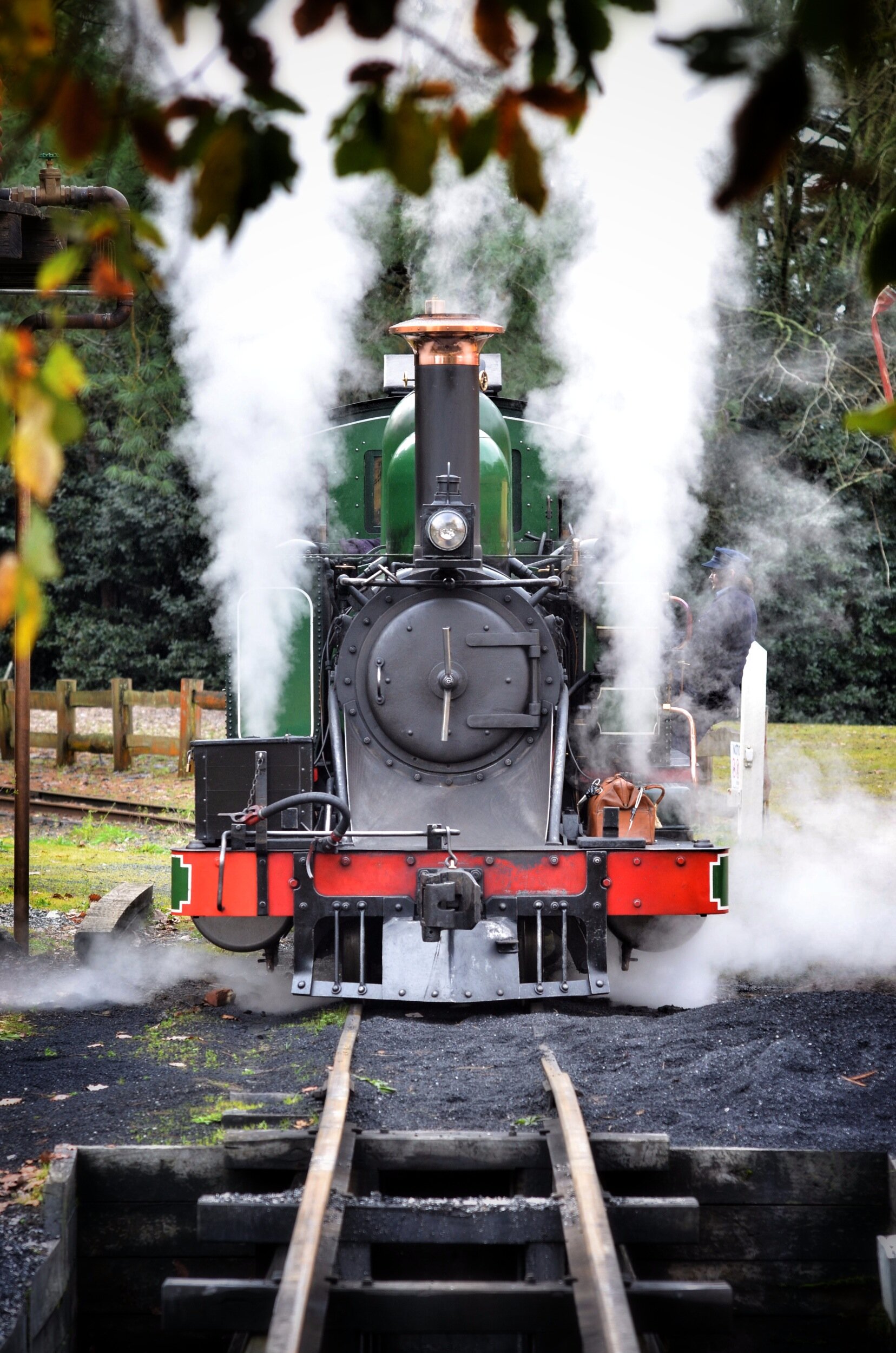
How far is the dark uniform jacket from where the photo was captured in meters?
7.35

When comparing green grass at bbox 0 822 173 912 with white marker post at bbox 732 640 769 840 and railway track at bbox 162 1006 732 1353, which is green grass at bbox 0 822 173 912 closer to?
white marker post at bbox 732 640 769 840

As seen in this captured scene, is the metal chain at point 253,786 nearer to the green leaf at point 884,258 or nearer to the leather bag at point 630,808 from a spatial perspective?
the leather bag at point 630,808

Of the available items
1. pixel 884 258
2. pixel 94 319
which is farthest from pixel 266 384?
pixel 884 258

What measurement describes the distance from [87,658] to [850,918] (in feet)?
50.4

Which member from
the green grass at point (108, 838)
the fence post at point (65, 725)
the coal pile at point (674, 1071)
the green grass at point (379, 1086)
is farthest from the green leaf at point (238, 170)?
the fence post at point (65, 725)

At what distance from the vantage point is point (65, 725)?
44.9ft

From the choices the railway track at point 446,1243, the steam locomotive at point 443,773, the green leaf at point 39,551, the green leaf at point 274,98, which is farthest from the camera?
the steam locomotive at point 443,773

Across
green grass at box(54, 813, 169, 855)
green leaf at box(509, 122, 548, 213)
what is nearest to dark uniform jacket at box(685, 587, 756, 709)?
green grass at box(54, 813, 169, 855)

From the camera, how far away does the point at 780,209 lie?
52.2 ft

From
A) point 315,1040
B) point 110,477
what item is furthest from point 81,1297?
point 110,477

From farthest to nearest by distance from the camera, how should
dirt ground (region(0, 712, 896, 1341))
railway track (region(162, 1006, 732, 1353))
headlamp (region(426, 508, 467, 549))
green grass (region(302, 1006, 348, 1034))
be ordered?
1. headlamp (region(426, 508, 467, 549))
2. green grass (region(302, 1006, 348, 1034))
3. dirt ground (region(0, 712, 896, 1341))
4. railway track (region(162, 1006, 732, 1353))

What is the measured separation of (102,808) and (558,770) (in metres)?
6.28

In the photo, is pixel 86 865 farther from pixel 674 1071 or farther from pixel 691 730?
pixel 674 1071

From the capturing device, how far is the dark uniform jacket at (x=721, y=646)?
735 cm
